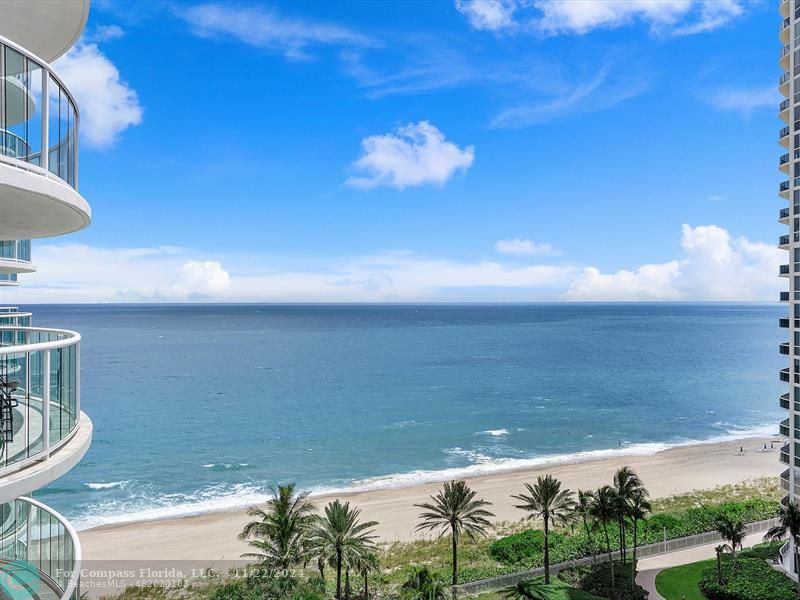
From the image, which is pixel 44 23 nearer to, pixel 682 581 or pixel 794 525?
pixel 794 525

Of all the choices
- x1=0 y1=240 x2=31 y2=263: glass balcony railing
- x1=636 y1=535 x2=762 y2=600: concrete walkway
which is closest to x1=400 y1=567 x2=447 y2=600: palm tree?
x1=636 y1=535 x2=762 y2=600: concrete walkway

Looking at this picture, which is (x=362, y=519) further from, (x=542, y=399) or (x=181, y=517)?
(x=542, y=399)

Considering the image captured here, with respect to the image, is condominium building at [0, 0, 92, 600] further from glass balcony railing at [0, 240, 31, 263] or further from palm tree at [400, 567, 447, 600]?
palm tree at [400, 567, 447, 600]

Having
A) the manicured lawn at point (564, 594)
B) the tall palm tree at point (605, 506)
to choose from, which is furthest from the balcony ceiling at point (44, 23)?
the tall palm tree at point (605, 506)

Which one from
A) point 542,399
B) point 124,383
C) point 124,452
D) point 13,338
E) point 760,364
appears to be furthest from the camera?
point 760,364

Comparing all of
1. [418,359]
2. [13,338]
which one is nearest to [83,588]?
[13,338]

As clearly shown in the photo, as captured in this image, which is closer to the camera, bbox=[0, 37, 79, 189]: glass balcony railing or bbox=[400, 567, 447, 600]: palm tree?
bbox=[0, 37, 79, 189]: glass balcony railing
